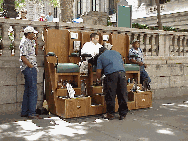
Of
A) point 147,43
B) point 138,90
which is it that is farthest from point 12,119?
point 147,43

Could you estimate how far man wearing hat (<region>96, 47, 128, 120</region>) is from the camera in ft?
23.0

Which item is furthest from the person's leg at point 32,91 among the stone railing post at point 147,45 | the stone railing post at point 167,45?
the stone railing post at point 167,45

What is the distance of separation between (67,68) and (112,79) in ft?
4.12

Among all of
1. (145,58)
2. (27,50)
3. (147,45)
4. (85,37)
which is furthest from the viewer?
(147,45)

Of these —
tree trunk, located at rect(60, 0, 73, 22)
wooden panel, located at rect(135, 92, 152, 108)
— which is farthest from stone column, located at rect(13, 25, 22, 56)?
tree trunk, located at rect(60, 0, 73, 22)

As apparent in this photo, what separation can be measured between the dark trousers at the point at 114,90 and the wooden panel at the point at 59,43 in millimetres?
1673

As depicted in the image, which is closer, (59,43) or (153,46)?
(59,43)

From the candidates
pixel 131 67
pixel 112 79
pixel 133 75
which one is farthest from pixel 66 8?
pixel 112 79

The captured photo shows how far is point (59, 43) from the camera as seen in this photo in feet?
26.5

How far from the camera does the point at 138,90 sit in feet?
28.4

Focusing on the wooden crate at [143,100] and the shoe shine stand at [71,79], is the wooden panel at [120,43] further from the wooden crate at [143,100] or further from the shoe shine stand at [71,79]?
the wooden crate at [143,100]

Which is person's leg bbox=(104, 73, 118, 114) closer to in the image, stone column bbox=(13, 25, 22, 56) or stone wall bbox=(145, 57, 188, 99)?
stone column bbox=(13, 25, 22, 56)

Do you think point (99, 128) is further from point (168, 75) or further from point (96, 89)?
point (168, 75)

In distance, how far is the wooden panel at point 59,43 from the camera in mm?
7902
